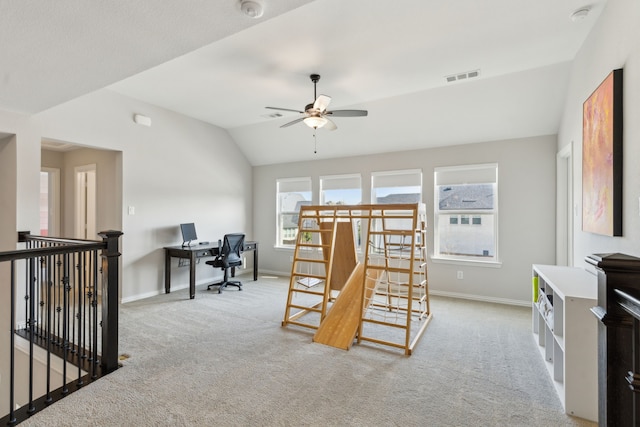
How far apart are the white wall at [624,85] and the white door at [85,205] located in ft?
23.1

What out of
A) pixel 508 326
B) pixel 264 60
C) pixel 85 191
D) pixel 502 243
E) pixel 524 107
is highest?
pixel 264 60

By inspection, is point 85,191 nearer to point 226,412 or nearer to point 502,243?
point 226,412

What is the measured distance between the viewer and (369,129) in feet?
16.8

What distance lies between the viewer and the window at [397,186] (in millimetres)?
5262

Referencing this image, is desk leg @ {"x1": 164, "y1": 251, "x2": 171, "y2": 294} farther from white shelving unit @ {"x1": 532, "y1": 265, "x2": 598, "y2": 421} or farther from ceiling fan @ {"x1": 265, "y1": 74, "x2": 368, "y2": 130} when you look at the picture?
white shelving unit @ {"x1": 532, "y1": 265, "x2": 598, "y2": 421}

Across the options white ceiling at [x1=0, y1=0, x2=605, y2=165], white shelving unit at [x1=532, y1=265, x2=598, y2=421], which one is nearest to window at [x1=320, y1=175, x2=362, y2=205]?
white ceiling at [x1=0, y1=0, x2=605, y2=165]

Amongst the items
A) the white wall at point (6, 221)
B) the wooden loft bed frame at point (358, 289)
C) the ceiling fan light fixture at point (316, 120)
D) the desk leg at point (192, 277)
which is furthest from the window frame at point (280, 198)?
the white wall at point (6, 221)

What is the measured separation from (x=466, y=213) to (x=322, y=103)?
3.02m

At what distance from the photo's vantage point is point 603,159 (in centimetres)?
235

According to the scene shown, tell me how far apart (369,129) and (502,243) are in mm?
2721

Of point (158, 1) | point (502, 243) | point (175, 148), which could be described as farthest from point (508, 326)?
point (175, 148)

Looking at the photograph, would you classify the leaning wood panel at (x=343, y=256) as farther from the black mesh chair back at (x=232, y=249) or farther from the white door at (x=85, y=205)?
the white door at (x=85, y=205)

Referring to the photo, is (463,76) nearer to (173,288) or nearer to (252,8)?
(252,8)

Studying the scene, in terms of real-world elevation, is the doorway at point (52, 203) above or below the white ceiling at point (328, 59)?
below
